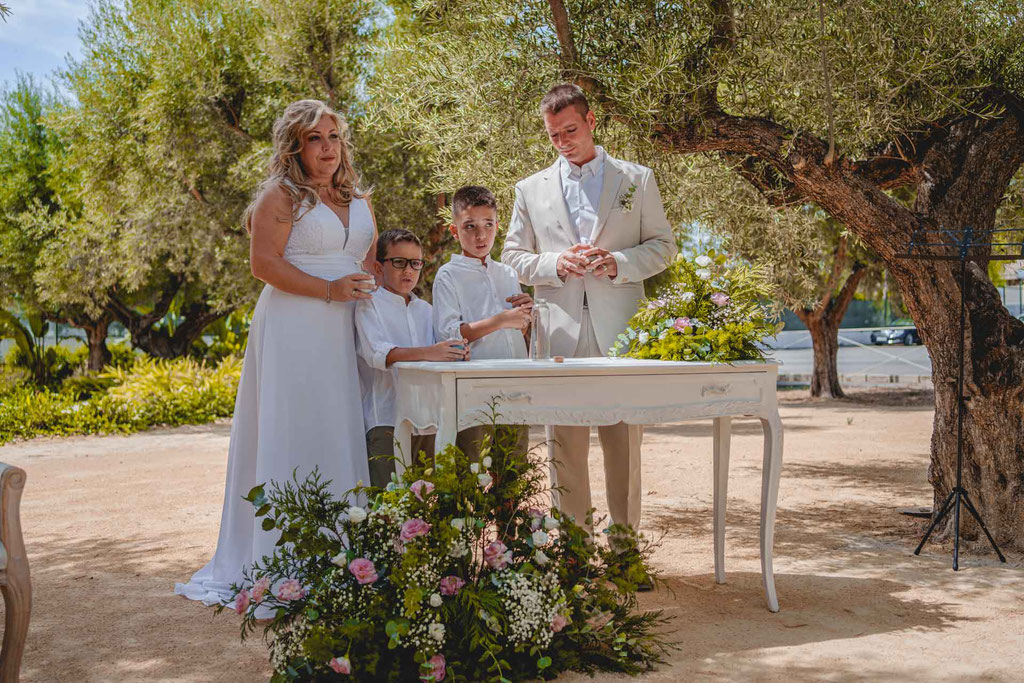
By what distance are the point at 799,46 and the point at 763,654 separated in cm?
395

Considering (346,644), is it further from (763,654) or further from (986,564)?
(986,564)

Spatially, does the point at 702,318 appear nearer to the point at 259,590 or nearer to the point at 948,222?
the point at 259,590

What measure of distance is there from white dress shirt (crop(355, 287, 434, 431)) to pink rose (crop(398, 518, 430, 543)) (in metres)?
1.04

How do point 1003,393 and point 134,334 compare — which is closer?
point 1003,393

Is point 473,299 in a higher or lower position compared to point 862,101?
lower

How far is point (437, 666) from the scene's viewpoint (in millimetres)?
3203

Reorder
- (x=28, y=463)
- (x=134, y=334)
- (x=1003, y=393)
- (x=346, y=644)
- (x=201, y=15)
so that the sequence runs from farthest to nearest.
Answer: (x=134, y=334)
(x=201, y=15)
(x=28, y=463)
(x=1003, y=393)
(x=346, y=644)

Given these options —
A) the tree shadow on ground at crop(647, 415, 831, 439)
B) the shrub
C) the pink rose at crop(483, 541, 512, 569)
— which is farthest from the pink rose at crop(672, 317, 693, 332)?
the shrub

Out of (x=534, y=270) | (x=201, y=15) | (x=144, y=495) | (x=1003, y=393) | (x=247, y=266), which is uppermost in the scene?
(x=201, y=15)

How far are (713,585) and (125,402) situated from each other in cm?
1202

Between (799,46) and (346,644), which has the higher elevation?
(799,46)

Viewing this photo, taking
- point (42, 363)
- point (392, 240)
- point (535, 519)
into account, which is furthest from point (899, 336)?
point (535, 519)

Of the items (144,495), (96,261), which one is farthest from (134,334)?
(144,495)

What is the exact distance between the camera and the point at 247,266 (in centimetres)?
1471
